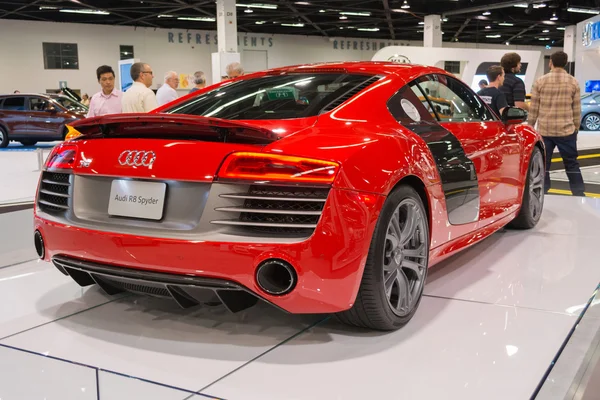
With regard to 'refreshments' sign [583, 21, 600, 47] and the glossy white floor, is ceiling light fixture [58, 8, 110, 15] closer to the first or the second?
'refreshments' sign [583, 21, 600, 47]

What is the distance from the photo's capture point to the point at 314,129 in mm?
2586

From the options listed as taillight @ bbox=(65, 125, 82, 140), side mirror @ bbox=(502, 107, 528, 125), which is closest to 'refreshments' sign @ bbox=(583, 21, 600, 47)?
side mirror @ bbox=(502, 107, 528, 125)

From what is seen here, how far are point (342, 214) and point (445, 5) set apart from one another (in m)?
22.7

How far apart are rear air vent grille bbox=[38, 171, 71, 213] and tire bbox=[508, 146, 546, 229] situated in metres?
3.21

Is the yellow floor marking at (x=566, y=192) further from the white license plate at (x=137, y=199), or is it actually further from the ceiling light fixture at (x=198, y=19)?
the ceiling light fixture at (x=198, y=19)

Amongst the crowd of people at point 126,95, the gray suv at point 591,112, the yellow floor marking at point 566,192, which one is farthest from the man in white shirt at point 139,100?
the gray suv at point 591,112

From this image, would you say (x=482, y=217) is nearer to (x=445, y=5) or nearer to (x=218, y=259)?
(x=218, y=259)

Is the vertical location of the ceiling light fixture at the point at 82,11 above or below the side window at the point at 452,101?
above

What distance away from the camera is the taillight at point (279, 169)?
2285 mm

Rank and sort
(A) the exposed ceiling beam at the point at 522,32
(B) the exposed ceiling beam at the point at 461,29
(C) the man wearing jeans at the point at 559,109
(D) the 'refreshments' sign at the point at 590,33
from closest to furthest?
(C) the man wearing jeans at the point at 559,109
(D) the 'refreshments' sign at the point at 590,33
(B) the exposed ceiling beam at the point at 461,29
(A) the exposed ceiling beam at the point at 522,32

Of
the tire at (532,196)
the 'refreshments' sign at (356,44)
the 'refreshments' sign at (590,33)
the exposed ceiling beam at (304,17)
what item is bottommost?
the tire at (532,196)

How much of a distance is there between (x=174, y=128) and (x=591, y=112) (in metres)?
18.3

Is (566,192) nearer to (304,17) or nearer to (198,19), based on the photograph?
(304,17)

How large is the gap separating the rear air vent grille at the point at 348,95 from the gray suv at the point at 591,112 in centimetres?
1726
